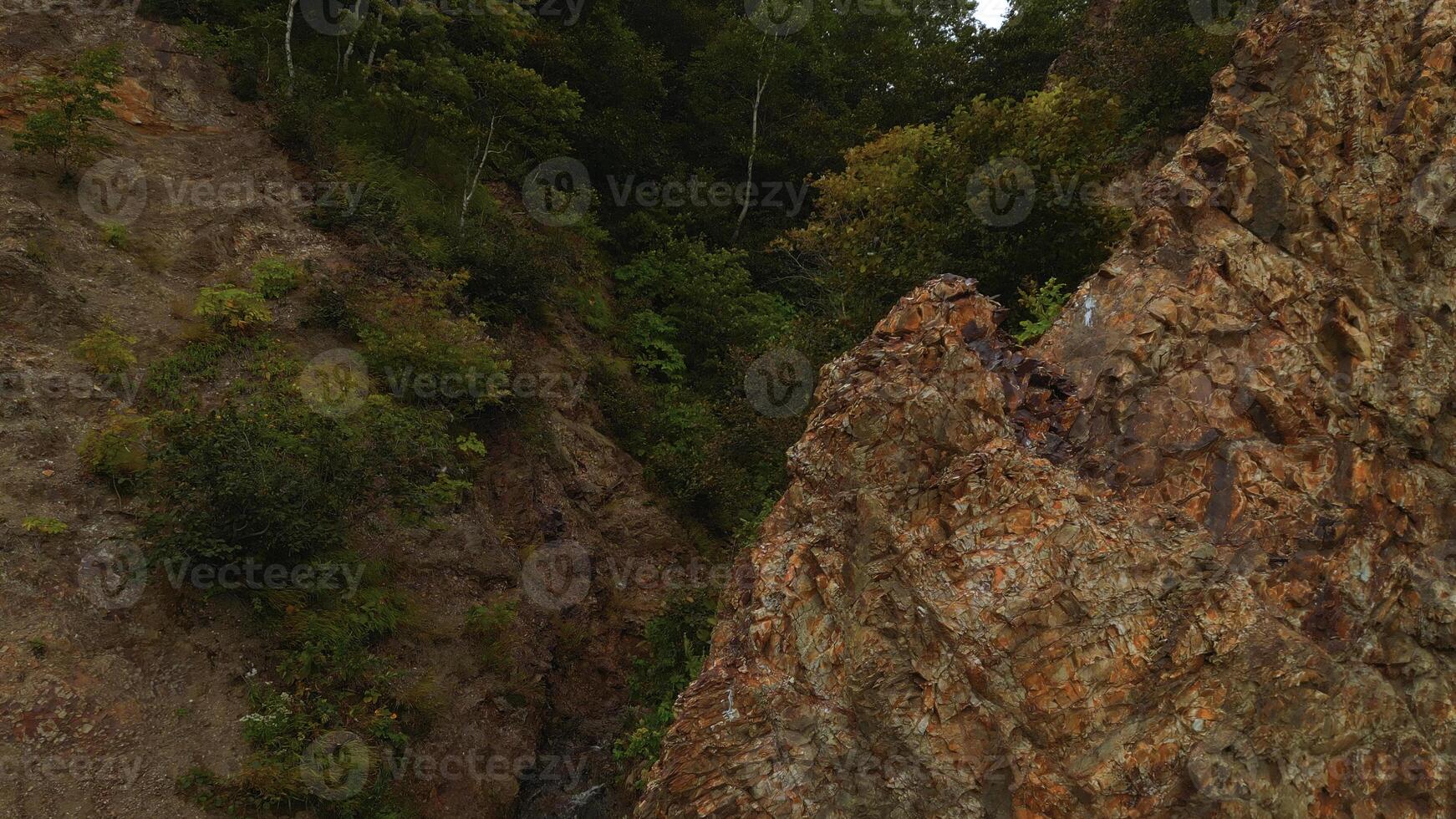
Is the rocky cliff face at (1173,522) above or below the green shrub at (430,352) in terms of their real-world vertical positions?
above

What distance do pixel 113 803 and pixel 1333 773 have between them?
437 inches

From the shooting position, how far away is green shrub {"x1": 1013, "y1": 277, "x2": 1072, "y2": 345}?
1008 cm

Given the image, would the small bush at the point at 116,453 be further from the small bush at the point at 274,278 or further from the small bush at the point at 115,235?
the small bush at the point at 115,235

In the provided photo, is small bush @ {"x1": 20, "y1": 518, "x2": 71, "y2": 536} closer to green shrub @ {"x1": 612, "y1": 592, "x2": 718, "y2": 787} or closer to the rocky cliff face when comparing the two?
green shrub @ {"x1": 612, "y1": 592, "x2": 718, "y2": 787}

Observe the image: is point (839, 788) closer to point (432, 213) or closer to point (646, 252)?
point (432, 213)

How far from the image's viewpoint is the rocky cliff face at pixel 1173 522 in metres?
5.74

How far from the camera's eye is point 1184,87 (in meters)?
15.1

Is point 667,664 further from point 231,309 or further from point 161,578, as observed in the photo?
point 231,309

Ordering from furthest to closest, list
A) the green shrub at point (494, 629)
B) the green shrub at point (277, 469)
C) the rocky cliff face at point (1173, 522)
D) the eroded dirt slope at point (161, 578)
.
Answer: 1. the green shrub at point (494, 629)
2. the green shrub at point (277, 469)
3. the eroded dirt slope at point (161, 578)
4. the rocky cliff face at point (1173, 522)

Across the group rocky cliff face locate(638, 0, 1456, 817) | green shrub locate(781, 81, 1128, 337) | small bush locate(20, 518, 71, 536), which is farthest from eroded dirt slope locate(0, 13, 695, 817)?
green shrub locate(781, 81, 1128, 337)

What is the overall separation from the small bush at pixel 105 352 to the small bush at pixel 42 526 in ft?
8.52

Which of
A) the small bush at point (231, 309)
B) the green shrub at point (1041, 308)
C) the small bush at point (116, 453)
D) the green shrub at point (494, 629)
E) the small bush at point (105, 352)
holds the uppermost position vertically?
the green shrub at point (1041, 308)

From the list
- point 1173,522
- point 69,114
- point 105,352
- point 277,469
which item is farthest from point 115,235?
point 1173,522

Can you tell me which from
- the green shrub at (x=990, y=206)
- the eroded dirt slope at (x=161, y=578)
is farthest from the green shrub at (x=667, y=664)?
the green shrub at (x=990, y=206)
